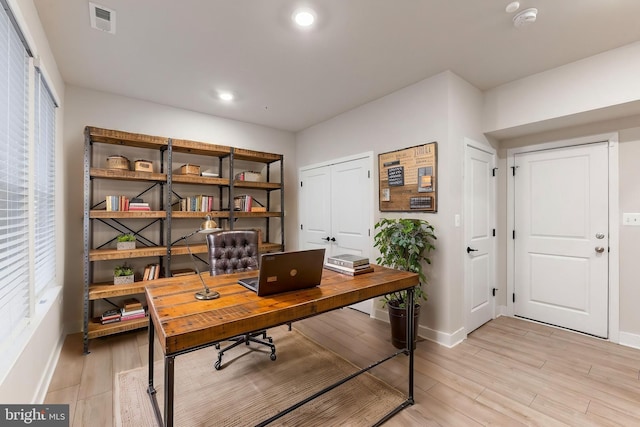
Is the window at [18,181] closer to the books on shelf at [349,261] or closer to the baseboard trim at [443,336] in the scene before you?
the books on shelf at [349,261]

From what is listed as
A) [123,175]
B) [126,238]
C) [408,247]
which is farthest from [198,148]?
[408,247]

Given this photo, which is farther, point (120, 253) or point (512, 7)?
point (120, 253)

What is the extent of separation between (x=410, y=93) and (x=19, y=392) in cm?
376

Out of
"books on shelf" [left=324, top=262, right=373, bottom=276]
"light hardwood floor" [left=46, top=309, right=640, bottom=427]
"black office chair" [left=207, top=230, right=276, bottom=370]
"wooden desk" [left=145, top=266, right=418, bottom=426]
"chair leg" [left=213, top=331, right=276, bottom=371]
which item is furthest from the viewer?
"black office chair" [left=207, top=230, right=276, bottom=370]

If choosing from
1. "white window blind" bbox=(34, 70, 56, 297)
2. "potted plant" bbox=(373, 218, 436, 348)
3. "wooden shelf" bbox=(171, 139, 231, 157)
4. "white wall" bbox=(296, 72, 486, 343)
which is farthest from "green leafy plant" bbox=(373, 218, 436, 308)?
"white window blind" bbox=(34, 70, 56, 297)

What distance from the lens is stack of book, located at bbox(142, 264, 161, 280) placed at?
320 cm

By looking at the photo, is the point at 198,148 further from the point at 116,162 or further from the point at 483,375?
the point at 483,375

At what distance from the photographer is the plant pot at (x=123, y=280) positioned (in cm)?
298

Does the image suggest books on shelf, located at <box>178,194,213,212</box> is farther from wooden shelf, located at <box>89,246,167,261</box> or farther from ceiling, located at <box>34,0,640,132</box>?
ceiling, located at <box>34,0,640,132</box>

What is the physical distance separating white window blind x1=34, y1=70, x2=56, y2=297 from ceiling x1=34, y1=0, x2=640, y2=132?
52 centimetres

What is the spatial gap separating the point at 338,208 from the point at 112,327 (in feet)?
9.36

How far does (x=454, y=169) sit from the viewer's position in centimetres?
278

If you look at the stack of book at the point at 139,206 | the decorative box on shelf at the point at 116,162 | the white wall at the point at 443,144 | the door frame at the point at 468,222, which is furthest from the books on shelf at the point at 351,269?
the decorative box on shelf at the point at 116,162

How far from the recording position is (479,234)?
10.4 ft
